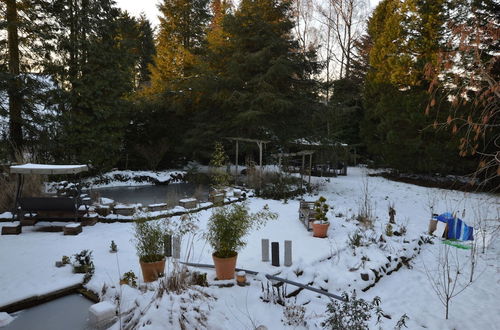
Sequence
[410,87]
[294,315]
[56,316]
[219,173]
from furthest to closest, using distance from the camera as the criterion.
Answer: [410,87], [219,173], [294,315], [56,316]

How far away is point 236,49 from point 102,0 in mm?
6335

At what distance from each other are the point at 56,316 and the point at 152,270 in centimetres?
121

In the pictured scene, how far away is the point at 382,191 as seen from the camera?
12.9 metres

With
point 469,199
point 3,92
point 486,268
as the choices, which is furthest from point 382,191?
point 3,92

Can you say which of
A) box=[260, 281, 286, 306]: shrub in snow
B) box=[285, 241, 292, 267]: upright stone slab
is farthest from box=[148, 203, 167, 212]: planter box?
box=[260, 281, 286, 306]: shrub in snow

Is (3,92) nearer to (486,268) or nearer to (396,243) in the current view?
(396,243)

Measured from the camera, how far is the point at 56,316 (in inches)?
153

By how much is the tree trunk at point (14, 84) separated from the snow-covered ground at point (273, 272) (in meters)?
6.69

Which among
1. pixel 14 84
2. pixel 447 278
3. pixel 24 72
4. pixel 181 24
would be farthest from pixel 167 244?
pixel 181 24

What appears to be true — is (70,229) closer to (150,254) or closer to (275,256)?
(150,254)

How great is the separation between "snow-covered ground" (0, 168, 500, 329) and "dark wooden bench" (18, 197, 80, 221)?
45 centimetres

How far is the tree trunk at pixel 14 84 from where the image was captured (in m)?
11.2

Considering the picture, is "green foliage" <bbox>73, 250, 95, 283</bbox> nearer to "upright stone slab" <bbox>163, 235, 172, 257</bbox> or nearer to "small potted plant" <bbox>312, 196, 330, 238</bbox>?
"upright stone slab" <bbox>163, 235, 172, 257</bbox>

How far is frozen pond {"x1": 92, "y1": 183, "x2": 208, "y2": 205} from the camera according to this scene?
10.9m
